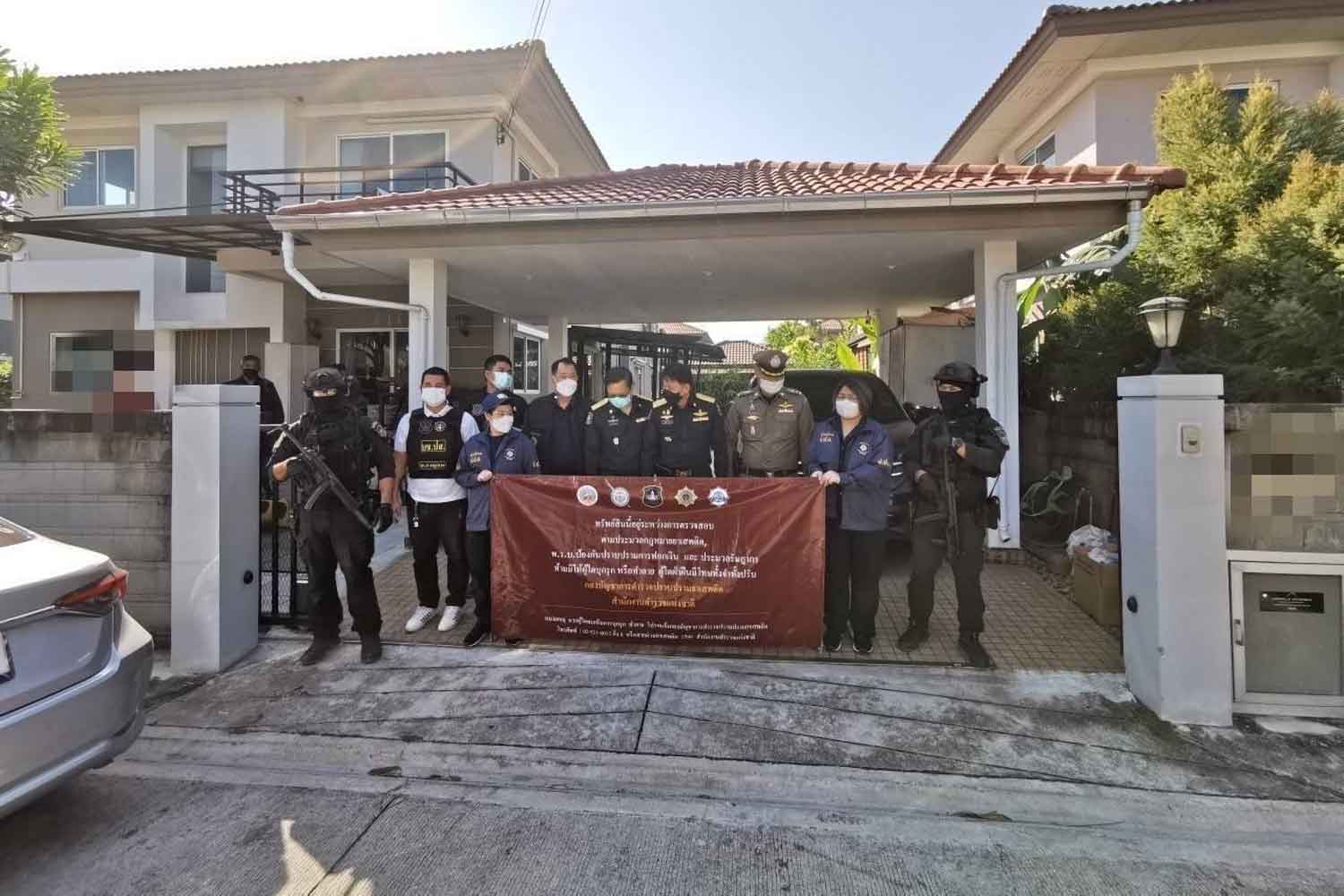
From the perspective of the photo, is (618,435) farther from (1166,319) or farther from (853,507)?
(1166,319)

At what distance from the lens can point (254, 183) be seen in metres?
10.7

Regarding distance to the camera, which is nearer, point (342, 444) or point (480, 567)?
point (342, 444)

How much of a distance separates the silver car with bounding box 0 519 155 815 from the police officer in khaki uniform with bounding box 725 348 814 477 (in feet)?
10.7

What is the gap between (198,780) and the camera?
9.70ft

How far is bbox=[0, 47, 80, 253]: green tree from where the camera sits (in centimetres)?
721

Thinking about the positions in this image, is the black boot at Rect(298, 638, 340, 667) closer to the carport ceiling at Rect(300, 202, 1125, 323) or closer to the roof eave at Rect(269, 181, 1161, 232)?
the roof eave at Rect(269, 181, 1161, 232)

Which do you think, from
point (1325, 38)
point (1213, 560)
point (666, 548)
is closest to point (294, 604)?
point (666, 548)

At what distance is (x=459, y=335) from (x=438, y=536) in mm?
6987

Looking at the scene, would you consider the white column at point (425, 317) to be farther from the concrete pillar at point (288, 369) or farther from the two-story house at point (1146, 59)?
the two-story house at point (1146, 59)

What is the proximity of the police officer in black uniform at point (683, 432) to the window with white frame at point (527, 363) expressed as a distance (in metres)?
7.29

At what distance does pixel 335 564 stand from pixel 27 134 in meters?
7.10

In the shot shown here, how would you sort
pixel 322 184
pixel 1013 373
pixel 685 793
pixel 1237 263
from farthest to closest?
pixel 322 184
pixel 1013 373
pixel 1237 263
pixel 685 793

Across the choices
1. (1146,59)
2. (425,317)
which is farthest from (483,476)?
(1146,59)

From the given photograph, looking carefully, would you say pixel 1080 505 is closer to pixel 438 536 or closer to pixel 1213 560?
pixel 1213 560
